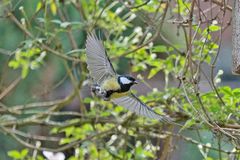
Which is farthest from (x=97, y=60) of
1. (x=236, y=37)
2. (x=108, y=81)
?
(x=236, y=37)

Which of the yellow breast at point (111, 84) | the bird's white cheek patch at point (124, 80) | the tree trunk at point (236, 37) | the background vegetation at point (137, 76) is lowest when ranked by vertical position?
the background vegetation at point (137, 76)

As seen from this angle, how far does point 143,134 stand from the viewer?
5.71ft

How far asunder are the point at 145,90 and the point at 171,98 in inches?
29.6

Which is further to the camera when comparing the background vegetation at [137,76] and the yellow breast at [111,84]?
the background vegetation at [137,76]

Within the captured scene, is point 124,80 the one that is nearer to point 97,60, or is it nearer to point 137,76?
point 97,60

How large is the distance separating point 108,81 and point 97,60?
0.20 ft

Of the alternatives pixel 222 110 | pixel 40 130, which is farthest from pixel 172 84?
pixel 40 130

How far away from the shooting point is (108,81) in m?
1.20

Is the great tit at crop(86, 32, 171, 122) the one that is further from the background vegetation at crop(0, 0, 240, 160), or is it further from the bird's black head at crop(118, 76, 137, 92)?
the background vegetation at crop(0, 0, 240, 160)

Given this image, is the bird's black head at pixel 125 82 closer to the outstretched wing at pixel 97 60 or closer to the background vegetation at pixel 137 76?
the outstretched wing at pixel 97 60

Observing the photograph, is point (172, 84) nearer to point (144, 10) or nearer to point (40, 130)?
point (144, 10)

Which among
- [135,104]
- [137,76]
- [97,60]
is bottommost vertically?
[137,76]

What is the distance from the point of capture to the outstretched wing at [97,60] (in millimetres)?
1129

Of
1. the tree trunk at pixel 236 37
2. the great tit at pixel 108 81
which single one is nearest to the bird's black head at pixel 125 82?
the great tit at pixel 108 81
